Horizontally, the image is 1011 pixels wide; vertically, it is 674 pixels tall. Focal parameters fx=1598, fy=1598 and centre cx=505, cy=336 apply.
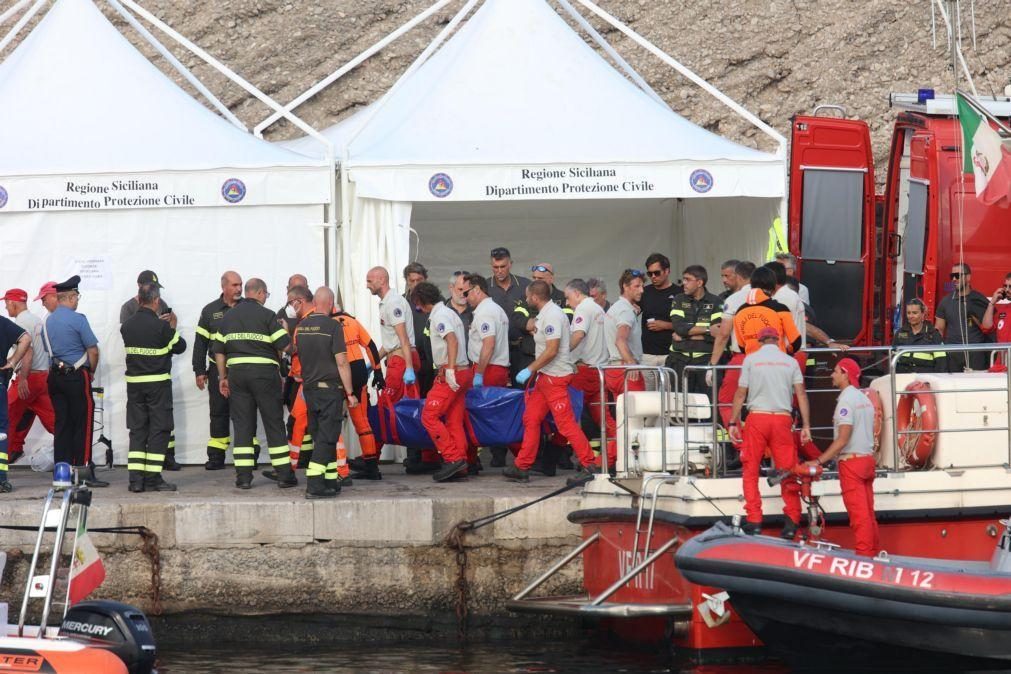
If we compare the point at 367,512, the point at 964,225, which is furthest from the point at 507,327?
the point at 964,225

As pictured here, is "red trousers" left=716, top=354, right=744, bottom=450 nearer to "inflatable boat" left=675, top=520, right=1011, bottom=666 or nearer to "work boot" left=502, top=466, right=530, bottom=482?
"inflatable boat" left=675, top=520, right=1011, bottom=666

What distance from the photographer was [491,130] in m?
13.3

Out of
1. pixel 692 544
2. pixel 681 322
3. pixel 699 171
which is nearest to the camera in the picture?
pixel 692 544

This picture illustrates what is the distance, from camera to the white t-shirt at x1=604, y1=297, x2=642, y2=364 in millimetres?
11797

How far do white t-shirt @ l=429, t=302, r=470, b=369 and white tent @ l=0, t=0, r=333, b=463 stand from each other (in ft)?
5.22

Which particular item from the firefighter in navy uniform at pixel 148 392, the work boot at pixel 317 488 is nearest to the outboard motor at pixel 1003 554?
the work boot at pixel 317 488

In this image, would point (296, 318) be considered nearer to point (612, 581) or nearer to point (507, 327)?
point (507, 327)

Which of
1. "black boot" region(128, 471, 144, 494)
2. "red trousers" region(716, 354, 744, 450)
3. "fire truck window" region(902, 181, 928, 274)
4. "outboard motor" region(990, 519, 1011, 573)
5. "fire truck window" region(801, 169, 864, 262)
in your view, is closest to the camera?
"outboard motor" region(990, 519, 1011, 573)

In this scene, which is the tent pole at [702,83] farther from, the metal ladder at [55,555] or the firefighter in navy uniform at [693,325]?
the metal ladder at [55,555]

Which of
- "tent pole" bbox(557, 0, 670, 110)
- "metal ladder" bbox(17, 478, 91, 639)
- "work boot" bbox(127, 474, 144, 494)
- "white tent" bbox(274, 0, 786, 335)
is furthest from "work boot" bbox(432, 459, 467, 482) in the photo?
"tent pole" bbox(557, 0, 670, 110)

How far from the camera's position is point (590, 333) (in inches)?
463

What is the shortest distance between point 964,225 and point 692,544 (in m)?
5.92

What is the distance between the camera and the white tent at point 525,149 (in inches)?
504

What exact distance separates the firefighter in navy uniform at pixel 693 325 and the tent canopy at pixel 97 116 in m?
3.20
